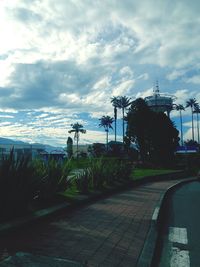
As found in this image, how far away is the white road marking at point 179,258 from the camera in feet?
19.5

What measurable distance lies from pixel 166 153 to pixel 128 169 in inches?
1526

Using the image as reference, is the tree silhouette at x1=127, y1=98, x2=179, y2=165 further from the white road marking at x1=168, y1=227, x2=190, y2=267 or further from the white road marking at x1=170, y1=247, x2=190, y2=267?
the white road marking at x1=170, y1=247, x2=190, y2=267

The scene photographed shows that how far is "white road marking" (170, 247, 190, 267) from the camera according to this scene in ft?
19.5

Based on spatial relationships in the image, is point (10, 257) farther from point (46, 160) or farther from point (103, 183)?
point (103, 183)

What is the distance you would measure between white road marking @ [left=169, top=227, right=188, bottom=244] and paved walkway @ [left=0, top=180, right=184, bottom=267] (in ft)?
1.94

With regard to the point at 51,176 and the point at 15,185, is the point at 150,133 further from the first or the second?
the point at 15,185

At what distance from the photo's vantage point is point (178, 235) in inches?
330

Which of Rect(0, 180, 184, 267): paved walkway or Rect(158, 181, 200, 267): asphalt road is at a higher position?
Rect(0, 180, 184, 267): paved walkway

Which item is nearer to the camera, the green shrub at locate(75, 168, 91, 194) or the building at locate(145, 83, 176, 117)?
the green shrub at locate(75, 168, 91, 194)

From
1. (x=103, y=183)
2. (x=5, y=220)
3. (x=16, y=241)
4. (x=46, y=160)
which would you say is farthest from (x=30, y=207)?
(x=103, y=183)

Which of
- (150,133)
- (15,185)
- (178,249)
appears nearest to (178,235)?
(178,249)

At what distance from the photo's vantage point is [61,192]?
445 inches

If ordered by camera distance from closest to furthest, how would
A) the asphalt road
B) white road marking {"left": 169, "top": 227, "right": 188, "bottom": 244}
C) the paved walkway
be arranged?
the paved walkway
the asphalt road
white road marking {"left": 169, "top": 227, "right": 188, "bottom": 244}

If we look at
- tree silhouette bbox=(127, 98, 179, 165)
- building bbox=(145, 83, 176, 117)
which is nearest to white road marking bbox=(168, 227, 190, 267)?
tree silhouette bbox=(127, 98, 179, 165)
